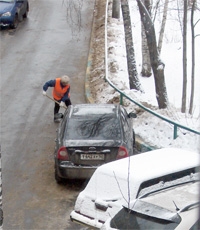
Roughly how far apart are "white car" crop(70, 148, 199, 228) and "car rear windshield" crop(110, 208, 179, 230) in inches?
49.0

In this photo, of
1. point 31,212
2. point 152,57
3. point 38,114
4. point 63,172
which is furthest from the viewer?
point 38,114

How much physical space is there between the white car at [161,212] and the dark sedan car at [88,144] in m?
3.79

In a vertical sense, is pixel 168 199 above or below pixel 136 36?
above

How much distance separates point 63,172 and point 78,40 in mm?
14843

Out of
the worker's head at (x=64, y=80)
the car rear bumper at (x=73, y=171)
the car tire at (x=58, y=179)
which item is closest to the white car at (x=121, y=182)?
the car rear bumper at (x=73, y=171)

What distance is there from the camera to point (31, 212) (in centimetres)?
1131

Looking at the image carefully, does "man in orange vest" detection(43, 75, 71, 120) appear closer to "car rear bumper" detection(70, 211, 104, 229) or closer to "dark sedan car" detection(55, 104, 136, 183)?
"dark sedan car" detection(55, 104, 136, 183)

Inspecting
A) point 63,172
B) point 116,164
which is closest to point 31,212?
point 63,172

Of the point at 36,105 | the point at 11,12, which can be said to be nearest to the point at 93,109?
the point at 36,105

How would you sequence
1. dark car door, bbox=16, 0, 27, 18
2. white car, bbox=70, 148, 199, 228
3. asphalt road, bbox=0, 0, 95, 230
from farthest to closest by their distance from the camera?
dark car door, bbox=16, 0, 27, 18
asphalt road, bbox=0, 0, 95, 230
white car, bbox=70, 148, 199, 228

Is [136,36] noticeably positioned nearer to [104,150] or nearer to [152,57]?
[152,57]

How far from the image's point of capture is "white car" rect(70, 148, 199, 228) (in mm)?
9023

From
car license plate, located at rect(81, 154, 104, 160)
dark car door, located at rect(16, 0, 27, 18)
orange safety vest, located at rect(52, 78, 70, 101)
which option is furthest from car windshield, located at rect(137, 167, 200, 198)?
dark car door, located at rect(16, 0, 27, 18)

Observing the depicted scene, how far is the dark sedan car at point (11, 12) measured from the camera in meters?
26.7
